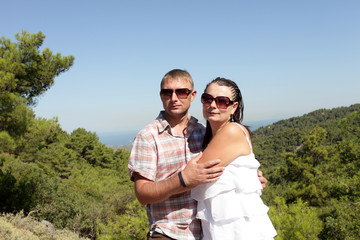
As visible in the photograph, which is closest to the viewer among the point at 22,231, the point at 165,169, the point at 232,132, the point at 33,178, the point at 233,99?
the point at 232,132

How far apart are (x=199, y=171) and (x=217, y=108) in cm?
49

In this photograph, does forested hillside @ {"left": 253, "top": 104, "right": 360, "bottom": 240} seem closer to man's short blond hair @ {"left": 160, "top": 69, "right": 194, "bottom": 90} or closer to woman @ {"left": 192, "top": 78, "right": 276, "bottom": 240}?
woman @ {"left": 192, "top": 78, "right": 276, "bottom": 240}

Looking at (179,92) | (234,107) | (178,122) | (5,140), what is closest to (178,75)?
(179,92)

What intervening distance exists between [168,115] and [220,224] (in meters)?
0.81

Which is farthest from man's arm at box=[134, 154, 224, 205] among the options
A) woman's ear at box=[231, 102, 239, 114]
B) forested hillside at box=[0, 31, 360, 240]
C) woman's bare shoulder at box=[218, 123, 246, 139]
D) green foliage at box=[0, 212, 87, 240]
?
green foliage at box=[0, 212, 87, 240]

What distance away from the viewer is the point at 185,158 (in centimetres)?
175

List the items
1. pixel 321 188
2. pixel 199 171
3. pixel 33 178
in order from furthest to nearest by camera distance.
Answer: pixel 321 188, pixel 33 178, pixel 199 171

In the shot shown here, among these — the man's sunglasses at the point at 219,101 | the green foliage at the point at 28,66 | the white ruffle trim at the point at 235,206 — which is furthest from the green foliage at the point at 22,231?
the man's sunglasses at the point at 219,101

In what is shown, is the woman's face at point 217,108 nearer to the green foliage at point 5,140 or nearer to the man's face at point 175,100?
the man's face at point 175,100

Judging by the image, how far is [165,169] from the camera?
5.56ft

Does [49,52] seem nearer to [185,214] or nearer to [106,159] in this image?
[185,214]

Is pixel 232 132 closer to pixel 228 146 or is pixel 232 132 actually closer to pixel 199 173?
pixel 228 146

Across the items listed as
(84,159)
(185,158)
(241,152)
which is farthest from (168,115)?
(84,159)

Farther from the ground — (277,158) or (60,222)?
(60,222)
